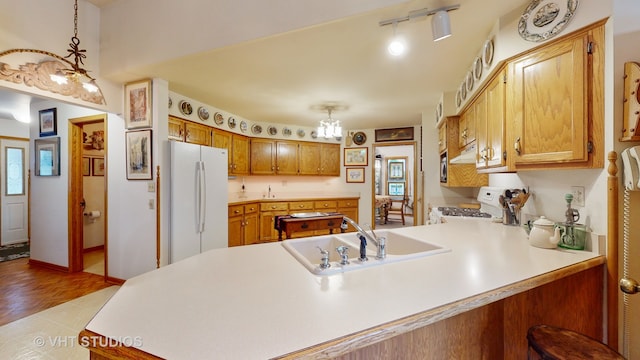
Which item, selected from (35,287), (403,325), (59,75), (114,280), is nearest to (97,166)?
(35,287)

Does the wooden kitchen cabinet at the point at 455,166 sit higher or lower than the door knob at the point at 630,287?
higher

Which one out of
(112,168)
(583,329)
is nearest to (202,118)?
(112,168)

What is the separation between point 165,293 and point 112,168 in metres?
2.88

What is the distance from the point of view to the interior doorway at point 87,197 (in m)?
3.34

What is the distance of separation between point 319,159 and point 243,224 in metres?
2.22

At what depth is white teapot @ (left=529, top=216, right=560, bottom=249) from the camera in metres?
1.48

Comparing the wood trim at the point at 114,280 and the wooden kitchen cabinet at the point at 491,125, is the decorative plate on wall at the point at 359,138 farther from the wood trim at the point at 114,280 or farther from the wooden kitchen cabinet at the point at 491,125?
the wood trim at the point at 114,280

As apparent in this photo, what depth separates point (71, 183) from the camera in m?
3.37

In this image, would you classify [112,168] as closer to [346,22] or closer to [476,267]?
[346,22]

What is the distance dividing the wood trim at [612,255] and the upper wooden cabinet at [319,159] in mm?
4650

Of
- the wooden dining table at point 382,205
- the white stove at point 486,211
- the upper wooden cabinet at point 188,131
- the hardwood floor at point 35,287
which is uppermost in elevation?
the upper wooden cabinet at point 188,131

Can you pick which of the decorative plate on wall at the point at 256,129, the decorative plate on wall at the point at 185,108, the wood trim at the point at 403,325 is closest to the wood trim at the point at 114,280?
the decorative plate on wall at the point at 185,108

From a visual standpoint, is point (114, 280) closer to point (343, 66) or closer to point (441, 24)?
point (343, 66)

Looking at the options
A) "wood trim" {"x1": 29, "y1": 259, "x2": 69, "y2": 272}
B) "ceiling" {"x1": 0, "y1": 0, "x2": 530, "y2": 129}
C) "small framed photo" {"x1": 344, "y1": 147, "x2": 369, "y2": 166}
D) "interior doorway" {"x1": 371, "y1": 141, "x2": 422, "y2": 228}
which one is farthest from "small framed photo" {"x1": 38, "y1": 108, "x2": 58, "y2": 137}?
"interior doorway" {"x1": 371, "y1": 141, "x2": 422, "y2": 228}
